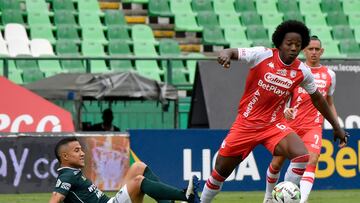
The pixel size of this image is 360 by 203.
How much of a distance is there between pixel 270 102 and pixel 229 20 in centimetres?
1537

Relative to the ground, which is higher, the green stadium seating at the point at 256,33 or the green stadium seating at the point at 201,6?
the green stadium seating at the point at 201,6

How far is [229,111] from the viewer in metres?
18.5

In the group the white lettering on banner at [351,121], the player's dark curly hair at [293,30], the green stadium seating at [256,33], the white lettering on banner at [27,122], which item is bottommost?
the white lettering on banner at [351,121]

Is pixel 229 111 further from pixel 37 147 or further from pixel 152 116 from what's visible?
pixel 37 147

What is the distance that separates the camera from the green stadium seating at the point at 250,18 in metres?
26.2

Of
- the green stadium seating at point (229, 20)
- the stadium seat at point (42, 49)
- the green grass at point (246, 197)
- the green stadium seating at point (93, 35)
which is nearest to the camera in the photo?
the green grass at point (246, 197)

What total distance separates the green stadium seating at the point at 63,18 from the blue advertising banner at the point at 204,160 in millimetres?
8601

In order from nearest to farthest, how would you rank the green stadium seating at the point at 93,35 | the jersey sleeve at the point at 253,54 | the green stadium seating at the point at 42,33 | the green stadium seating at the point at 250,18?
1. the jersey sleeve at the point at 253,54
2. the green stadium seating at the point at 42,33
3. the green stadium seating at the point at 93,35
4. the green stadium seating at the point at 250,18

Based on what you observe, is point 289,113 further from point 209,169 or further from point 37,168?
point 37,168

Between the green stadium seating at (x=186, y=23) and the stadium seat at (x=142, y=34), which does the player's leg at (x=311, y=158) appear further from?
the green stadium seating at (x=186, y=23)

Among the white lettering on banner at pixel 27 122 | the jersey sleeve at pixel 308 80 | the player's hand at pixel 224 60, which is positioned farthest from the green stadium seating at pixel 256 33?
the player's hand at pixel 224 60

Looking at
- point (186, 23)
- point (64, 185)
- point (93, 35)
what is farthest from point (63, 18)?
point (64, 185)

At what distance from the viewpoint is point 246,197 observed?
595 inches

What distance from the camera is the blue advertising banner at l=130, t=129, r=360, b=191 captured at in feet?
52.6
